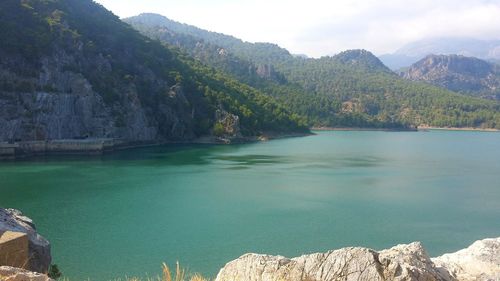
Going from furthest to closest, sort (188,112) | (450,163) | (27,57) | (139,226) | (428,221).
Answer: (188,112) < (27,57) < (450,163) < (428,221) < (139,226)

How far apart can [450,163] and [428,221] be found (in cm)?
3635

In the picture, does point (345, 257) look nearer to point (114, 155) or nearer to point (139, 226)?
point (139, 226)

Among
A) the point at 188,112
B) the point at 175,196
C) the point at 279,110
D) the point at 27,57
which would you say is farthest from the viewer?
the point at 279,110

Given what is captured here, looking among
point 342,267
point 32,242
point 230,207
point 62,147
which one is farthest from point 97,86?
point 342,267

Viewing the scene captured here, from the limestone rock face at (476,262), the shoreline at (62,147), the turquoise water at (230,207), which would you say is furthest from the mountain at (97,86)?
the limestone rock face at (476,262)

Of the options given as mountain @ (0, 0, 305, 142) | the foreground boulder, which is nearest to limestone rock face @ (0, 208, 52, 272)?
the foreground boulder

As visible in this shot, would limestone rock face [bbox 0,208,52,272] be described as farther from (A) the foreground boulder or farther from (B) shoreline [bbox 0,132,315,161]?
(B) shoreline [bbox 0,132,315,161]

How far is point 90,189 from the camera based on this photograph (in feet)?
127

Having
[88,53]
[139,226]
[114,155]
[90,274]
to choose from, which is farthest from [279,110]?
[90,274]

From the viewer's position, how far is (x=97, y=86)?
77812mm

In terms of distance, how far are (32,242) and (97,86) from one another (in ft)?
241

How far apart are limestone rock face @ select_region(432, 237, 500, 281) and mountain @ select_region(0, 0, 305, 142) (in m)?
63.6

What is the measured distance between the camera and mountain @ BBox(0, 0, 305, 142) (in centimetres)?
6662

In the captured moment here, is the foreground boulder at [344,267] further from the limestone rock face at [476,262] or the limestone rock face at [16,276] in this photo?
the limestone rock face at [16,276]
